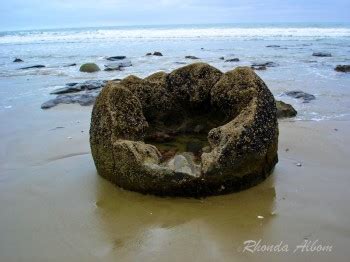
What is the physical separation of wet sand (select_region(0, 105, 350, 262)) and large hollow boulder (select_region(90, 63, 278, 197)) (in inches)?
6.8

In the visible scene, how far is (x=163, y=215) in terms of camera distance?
3.81 meters

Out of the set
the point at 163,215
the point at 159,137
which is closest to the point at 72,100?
the point at 159,137

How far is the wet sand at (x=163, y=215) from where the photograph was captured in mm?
3287

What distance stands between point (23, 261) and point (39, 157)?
2.44 meters

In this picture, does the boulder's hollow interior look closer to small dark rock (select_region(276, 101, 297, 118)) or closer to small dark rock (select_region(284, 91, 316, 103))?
small dark rock (select_region(276, 101, 297, 118))

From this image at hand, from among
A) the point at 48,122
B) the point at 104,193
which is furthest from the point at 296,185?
the point at 48,122

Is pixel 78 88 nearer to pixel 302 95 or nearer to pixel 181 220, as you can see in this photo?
pixel 302 95

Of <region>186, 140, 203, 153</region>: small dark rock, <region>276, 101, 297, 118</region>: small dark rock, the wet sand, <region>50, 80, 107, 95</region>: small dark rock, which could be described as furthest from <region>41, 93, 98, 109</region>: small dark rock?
<region>186, 140, 203, 153</region>: small dark rock

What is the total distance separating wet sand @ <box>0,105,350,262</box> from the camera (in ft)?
10.8

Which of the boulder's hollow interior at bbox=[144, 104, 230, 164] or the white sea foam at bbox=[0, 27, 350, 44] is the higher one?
the boulder's hollow interior at bbox=[144, 104, 230, 164]

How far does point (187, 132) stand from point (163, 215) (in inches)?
74.2

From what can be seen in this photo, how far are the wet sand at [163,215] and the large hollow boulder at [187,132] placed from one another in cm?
17

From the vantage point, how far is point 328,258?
10.2ft

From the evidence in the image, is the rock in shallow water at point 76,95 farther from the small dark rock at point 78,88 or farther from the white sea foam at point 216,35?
the white sea foam at point 216,35
